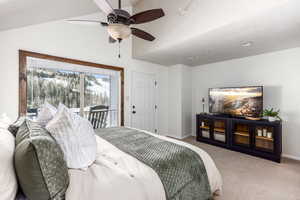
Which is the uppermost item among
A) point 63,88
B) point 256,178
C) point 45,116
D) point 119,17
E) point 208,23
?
point 208,23

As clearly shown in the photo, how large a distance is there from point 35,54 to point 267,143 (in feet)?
15.7

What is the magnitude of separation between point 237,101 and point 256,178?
175 cm

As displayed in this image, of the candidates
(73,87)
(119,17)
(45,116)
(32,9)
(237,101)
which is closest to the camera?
(45,116)

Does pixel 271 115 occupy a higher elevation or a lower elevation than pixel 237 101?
lower

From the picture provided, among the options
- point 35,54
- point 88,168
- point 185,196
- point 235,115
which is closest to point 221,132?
point 235,115

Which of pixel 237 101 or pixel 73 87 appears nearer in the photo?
pixel 73 87

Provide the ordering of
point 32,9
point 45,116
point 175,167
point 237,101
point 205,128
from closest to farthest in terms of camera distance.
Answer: point 175,167, point 45,116, point 32,9, point 237,101, point 205,128

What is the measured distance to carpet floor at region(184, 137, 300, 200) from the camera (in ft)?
6.34

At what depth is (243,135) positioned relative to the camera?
11.0 ft

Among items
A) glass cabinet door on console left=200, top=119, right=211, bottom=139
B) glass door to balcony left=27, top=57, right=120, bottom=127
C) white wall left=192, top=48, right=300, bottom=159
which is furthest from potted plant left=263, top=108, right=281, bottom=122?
glass door to balcony left=27, top=57, right=120, bottom=127

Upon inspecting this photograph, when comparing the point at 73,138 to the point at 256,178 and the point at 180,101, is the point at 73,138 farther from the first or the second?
the point at 180,101

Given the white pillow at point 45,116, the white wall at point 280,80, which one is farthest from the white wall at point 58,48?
the white wall at point 280,80

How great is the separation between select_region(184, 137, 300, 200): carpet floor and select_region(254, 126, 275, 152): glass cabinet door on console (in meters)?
0.26

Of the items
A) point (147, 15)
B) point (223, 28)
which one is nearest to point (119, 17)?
point (147, 15)
